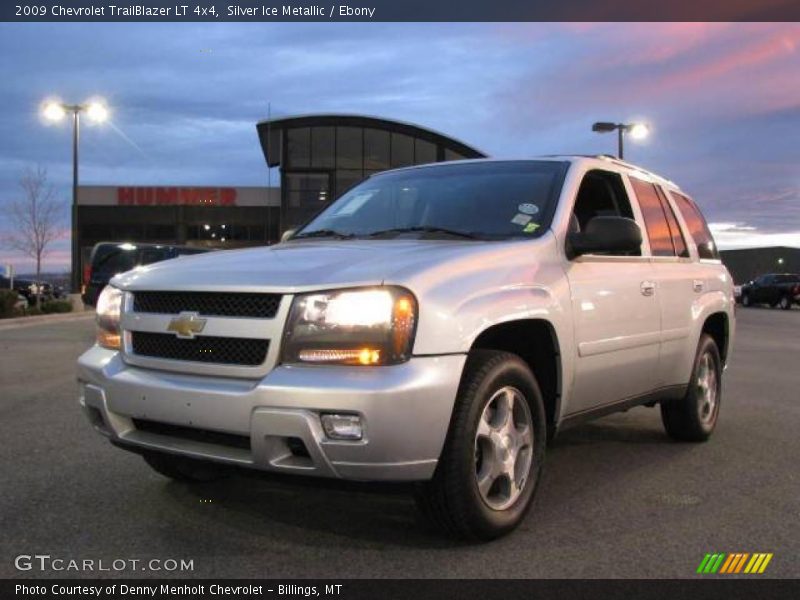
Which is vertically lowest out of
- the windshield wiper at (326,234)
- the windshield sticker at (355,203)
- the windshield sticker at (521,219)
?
the windshield wiper at (326,234)

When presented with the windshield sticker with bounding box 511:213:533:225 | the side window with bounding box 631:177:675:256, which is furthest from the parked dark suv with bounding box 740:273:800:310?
the windshield sticker with bounding box 511:213:533:225

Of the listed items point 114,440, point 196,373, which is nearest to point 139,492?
point 114,440

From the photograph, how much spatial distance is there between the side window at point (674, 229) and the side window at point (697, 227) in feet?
0.85

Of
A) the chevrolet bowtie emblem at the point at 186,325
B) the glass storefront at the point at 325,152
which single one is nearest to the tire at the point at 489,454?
the chevrolet bowtie emblem at the point at 186,325

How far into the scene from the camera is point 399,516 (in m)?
4.06

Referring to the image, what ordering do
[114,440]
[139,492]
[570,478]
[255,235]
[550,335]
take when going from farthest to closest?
[255,235]
[570,478]
[139,492]
[550,335]
[114,440]

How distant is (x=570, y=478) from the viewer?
4.87 metres

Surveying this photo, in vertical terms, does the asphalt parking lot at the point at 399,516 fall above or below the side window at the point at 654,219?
below

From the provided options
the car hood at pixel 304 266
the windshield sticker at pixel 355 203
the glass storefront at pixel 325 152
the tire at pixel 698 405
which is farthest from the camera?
the glass storefront at pixel 325 152

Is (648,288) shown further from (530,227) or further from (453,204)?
(453,204)

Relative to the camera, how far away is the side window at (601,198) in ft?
16.6

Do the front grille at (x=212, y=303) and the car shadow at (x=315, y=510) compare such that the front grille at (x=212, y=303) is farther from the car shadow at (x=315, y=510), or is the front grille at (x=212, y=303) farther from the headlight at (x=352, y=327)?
the car shadow at (x=315, y=510)
